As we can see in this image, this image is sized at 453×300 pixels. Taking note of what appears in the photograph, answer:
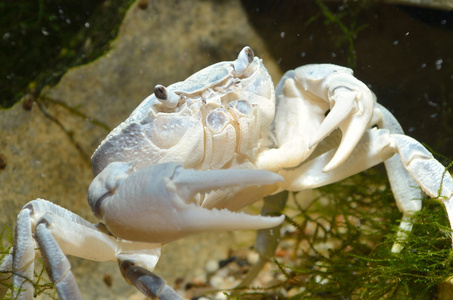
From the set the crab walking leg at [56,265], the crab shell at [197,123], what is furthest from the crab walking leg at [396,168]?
the crab walking leg at [56,265]

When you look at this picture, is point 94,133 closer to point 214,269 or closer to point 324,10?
point 214,269

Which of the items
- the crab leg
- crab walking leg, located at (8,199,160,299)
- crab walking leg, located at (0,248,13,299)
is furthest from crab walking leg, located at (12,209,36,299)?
the crab leg

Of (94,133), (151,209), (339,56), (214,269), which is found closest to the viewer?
(151,209)

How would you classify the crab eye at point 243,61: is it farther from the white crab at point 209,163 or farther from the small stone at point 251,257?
the small stone at point 251,257

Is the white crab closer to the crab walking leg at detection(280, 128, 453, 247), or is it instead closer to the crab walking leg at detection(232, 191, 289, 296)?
the crab walking leg at detection(280, 128, 453, 247)

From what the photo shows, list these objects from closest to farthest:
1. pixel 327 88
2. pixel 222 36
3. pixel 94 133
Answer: pixel 327 88, pixel 94 133, pixel 222 36

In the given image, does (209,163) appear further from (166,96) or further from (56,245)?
(56,245)

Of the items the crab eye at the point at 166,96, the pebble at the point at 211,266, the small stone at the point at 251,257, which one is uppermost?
the crab eye at the point at 166,96

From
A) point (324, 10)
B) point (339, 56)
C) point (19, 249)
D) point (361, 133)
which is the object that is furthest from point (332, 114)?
point (19, 249)
